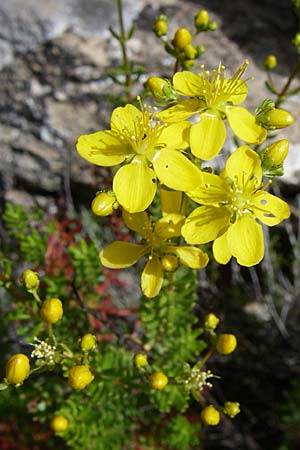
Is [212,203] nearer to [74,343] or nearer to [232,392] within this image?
[74,343]

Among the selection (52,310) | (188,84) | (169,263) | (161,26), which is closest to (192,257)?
(169,263)

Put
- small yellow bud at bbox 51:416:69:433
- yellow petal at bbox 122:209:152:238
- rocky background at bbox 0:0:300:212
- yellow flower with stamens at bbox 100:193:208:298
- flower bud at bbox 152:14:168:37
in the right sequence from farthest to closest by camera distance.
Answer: rocky background at bbox 0:0:300:212
flower bud at bbox 152:14:168:37
small yellow bud at bbox 51:416:69:433
yellow petal at bbox 122:209:152:238
yellow flower with stamens at bbox 100:193:208:298

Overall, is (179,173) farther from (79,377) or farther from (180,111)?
(79,377)

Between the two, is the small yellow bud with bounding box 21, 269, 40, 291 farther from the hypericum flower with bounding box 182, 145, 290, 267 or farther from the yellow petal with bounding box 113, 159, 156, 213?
the hypericum flower with bounding box 182, 145, 290, 267

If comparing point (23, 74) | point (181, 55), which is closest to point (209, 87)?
point (181, 55)

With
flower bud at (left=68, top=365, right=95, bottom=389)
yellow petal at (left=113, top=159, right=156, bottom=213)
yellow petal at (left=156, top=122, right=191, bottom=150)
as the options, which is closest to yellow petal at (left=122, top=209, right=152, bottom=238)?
yellow petal at (left=113, top=159, right=156, bottom=213)

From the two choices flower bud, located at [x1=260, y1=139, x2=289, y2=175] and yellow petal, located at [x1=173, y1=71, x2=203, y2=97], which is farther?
yellow petal, located at [x1=173, y1=71, x2=203, y2=97]

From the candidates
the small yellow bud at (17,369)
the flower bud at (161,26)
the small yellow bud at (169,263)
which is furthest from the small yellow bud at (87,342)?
the flower bud at (161,26)
